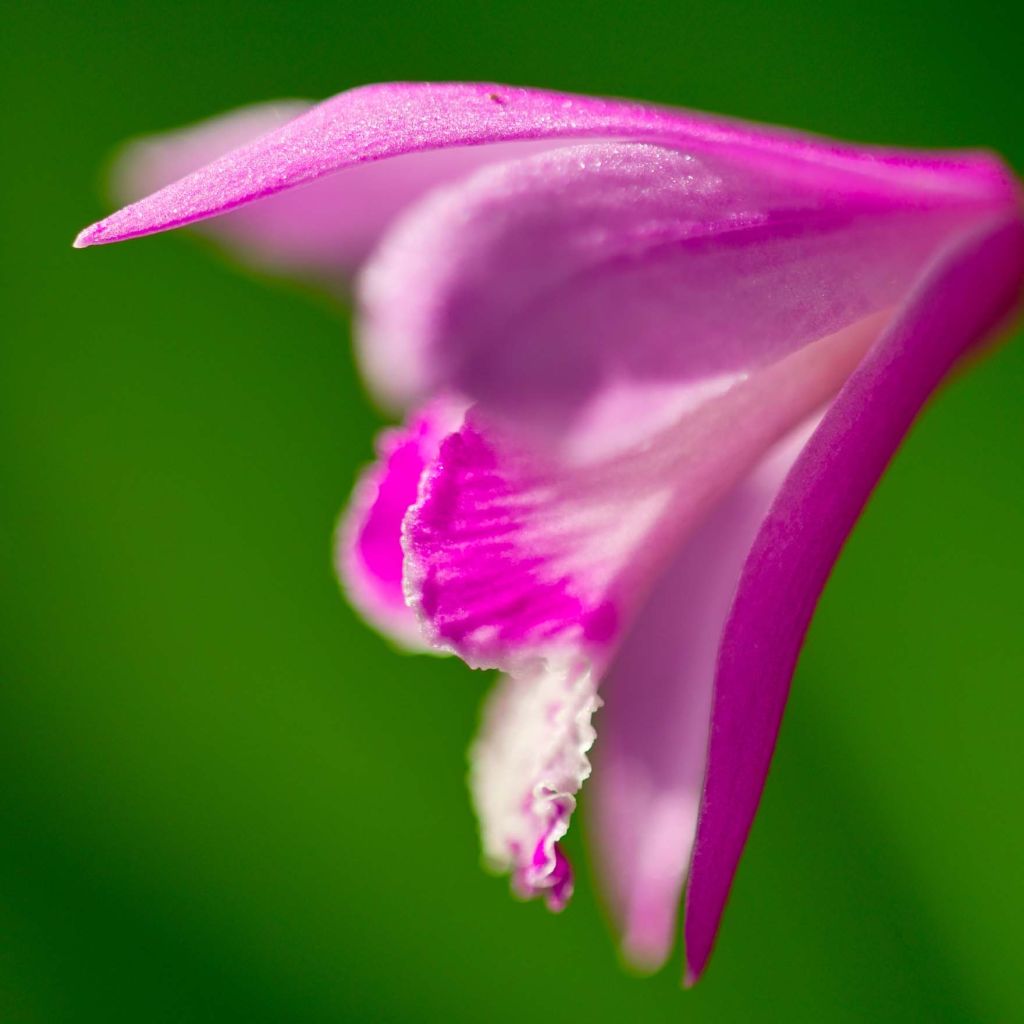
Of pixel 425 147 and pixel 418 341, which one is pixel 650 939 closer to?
pixel 418 341

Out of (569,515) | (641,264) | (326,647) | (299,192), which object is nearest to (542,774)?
(569,515)

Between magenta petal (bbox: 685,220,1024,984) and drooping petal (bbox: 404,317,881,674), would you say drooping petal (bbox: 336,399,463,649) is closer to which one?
drooping petal (bbox: 404,317,881,674)

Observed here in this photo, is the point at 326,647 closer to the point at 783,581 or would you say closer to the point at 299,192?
the point at 299,192

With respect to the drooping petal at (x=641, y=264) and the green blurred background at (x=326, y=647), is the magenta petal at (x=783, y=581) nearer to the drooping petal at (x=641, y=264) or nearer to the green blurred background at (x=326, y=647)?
the drooping petal at (x=641, y=264)

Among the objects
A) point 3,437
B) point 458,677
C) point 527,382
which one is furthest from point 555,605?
point 3,437

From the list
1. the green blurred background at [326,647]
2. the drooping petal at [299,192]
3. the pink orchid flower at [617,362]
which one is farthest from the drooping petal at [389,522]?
the green blurred background at [326,647]

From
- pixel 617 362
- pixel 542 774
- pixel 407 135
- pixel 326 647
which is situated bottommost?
pixel 326 647
